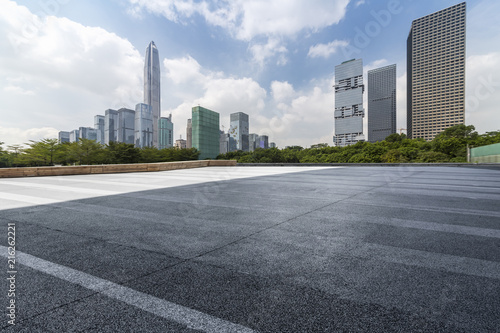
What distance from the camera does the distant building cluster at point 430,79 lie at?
66875 millimetres

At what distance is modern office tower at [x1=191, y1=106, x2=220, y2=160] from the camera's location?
116 meters

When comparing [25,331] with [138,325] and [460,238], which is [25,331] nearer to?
[138,325]

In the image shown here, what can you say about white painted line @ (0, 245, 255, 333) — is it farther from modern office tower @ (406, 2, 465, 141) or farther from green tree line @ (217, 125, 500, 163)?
modern office tower @ (406, 2, 465, 141)

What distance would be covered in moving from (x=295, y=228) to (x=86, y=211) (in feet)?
13.1

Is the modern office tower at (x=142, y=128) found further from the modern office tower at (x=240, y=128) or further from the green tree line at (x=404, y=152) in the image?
the modern office tower at (x=240, y=128)

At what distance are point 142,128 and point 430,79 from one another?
91.1m

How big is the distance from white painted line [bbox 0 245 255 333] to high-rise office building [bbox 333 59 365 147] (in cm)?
10863

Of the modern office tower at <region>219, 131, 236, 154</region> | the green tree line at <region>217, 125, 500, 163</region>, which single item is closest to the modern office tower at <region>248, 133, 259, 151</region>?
the modern office tower at <region>219, 131, 236, 154</region>

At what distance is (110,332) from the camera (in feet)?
4.63

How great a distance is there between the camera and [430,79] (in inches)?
2832

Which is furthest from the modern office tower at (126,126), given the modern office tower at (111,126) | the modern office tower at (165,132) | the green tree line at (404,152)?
the modern office tower at (165,132)

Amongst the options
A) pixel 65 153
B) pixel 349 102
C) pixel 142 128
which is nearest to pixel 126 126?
pixel 142 128

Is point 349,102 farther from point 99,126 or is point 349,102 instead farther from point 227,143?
point 99,126

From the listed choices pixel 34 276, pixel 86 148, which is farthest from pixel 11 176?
pixel 86 148
